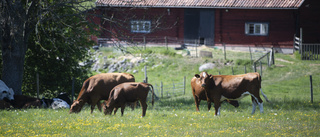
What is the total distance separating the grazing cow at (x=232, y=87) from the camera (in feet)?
51.2

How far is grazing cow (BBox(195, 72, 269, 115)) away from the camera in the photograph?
615 inches

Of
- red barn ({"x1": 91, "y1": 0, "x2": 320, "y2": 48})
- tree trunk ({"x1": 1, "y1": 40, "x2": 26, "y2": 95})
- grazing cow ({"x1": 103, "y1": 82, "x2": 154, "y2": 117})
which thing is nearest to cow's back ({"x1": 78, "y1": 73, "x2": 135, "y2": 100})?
grazing cow ({"x1": 103, "y1": 82, "x2": 154, "y2": 117})

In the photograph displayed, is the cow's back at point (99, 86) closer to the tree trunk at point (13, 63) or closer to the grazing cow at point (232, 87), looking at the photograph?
the grazing cow at point (232, 87)

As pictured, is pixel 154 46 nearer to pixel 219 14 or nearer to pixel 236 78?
pixel 219 14

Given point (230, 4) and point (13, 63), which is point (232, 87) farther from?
point (230, 4)

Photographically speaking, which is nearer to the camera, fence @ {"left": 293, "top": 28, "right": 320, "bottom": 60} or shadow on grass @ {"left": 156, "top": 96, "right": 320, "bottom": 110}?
shadow on grass @ {"left": 156, "top": 96, "right": 320, "bottom": 110}

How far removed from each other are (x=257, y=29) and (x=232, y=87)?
24.3 metres

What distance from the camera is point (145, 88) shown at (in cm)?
1510

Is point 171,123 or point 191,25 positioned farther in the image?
point 191,25

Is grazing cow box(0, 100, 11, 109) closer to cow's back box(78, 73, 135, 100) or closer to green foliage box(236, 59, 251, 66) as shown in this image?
cow's back box(78, 73, 135, 100)

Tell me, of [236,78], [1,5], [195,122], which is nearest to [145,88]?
[195,122]

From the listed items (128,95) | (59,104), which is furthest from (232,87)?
(59,104)

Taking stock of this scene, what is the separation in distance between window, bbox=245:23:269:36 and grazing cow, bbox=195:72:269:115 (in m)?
23.7

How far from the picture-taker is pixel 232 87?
51.5 feet
